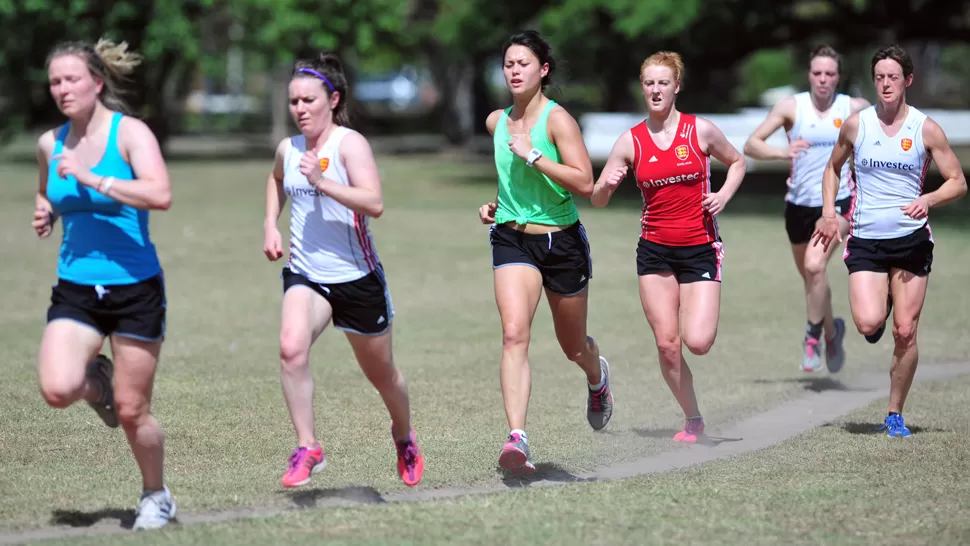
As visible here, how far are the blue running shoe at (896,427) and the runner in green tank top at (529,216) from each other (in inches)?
89.2

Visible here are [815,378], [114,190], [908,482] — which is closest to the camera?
[114,190]

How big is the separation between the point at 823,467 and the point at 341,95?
3.32 metres

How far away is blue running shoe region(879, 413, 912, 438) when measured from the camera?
8045 mm

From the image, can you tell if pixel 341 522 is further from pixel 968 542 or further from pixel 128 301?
pixel 968 542

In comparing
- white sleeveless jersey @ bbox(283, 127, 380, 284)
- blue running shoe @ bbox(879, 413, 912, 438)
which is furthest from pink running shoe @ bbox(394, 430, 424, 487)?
blue running shoe @ bbox(879, 413, 912, 438)

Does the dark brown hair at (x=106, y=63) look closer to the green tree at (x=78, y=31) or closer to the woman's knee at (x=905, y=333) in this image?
the woman's knee at (x=905, y=333)

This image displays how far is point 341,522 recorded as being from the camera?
18.9 feet

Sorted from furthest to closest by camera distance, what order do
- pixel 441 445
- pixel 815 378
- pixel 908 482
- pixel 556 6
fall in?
1. pixel 556 6
2. pixel 815 378
3. pixel 441 445
4. pixel 908 482

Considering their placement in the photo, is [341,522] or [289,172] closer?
[341,522]

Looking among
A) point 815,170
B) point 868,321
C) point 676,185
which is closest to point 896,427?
point 868,321

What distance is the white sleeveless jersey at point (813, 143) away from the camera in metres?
10.4

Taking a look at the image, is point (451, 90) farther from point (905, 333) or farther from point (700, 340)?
point (700, 340)

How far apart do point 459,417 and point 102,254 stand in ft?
11.7

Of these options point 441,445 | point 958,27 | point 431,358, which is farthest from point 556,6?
point 441,445
